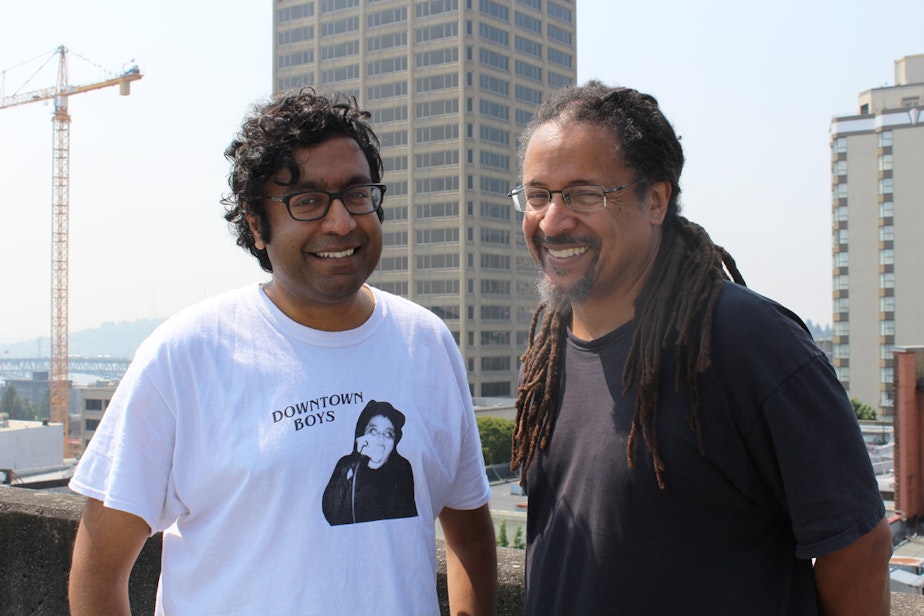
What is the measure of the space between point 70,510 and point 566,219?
9.33 feet

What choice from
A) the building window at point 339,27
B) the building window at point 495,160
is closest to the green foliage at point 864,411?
the building window at point 495,160

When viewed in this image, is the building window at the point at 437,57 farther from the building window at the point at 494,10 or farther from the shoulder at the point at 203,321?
the shoulder at the point at 203,321

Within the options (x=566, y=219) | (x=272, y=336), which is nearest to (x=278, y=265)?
(x=272, y=336)

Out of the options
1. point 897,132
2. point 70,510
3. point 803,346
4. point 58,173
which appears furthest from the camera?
point 58,173

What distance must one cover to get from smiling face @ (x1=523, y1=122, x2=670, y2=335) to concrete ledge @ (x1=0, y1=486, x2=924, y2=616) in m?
1.71

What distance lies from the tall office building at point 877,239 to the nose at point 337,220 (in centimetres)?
9417

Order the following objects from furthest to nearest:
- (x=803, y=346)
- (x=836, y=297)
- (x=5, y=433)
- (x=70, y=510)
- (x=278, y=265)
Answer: (x=836, y=297) < (x=5, y=433) < (x=70, y=510) < (x=278, y=265) < (x=803, y=346)

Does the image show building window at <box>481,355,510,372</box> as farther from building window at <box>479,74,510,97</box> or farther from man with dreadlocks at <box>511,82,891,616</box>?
man with dreadlocks at <box>511,82,891,616</box>

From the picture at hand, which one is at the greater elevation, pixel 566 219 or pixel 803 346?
pixel 566 219

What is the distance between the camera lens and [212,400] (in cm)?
248

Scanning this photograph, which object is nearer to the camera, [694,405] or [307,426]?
[694,405]

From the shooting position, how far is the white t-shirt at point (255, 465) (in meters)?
2.38

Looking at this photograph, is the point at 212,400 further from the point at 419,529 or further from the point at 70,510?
the point at 70,510

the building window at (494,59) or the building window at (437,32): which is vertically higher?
the building window at (437,32)
